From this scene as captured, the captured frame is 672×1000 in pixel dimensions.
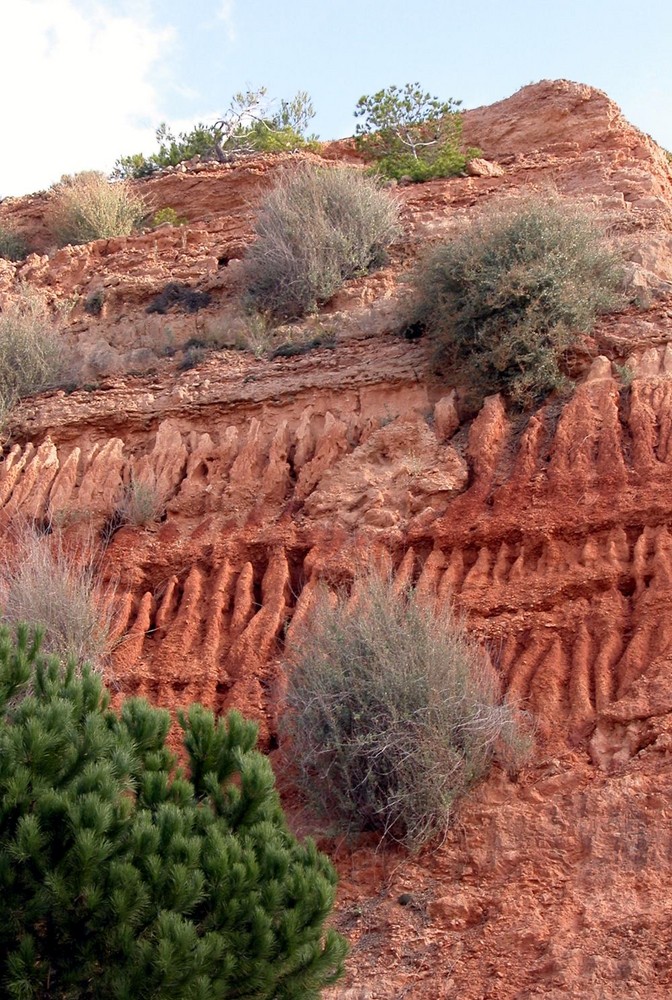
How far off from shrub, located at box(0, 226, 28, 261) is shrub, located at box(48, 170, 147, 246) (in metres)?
0.65

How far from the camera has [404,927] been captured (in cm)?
815

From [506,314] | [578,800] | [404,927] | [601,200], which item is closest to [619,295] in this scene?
[506,314]

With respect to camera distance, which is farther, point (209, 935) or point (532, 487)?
point (532, 487)

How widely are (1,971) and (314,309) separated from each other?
34.0 ft

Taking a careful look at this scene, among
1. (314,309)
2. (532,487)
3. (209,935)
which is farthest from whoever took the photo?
(314,309)

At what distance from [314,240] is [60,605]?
715 centimetres

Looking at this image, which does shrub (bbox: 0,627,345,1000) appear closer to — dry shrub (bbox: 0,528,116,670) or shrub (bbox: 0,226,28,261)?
dry shrub (bbox: 0,528,116,670)

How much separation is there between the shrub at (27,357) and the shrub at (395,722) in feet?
23.6

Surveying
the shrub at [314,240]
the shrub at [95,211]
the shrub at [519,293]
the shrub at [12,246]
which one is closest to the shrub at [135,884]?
the shrub at [519,293]

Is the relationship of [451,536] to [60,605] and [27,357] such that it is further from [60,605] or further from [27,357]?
[27,357]

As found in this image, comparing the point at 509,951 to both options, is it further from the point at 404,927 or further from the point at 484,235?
the point at 484,235

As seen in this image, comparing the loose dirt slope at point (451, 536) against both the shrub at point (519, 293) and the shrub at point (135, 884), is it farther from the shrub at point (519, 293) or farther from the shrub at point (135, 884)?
the shrub at point (135, 884)

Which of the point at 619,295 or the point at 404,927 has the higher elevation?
the point at 619,295

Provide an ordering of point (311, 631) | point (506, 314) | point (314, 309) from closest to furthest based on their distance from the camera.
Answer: point (311, 631), point (506, 314), point (314, 309)
